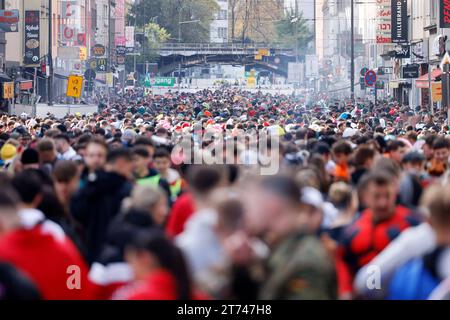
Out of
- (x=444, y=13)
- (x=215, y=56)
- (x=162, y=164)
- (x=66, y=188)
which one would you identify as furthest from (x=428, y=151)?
(x=215, y=56)

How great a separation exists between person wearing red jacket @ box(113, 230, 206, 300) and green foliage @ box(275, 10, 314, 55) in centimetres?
15077

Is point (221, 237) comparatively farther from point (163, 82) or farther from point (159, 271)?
point (163, 82)

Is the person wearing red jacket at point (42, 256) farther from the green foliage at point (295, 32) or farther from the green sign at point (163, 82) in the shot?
the green foliage at point (295, 32)

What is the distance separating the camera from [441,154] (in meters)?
14.6

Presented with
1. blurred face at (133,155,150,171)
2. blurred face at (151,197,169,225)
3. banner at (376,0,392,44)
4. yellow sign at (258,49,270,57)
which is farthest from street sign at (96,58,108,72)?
blurred face at (151,197,169,225)

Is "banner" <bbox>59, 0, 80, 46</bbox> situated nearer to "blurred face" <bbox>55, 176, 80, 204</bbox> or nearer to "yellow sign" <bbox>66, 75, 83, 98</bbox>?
"yellow sign" <bbox>66, 75, 83, 98</bbox>

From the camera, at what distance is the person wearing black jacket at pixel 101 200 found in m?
10.3

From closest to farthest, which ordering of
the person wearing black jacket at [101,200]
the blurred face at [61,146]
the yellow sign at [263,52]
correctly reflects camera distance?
1. the person wearing black jacket at [101,200]
2. the blurred face at [61,146]
3. the yellow sign at [263,52]

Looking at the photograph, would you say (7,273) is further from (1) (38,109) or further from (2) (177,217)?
(1) (38,109)

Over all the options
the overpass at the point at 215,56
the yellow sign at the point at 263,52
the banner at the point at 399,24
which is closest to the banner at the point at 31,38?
the banner at the point at 399,24

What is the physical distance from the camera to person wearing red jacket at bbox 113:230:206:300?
6363mm

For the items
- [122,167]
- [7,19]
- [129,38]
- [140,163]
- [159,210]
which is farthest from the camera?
[129,38]

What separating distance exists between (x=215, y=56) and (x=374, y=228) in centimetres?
15436

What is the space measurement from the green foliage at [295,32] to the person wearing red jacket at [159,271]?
151 meters
